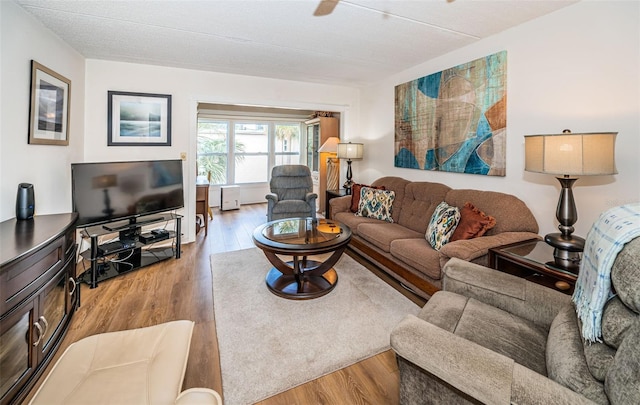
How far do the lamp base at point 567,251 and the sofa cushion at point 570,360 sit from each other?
2.27ft

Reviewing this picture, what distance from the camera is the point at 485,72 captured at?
2.83 m

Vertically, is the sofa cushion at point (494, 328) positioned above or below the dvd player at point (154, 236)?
below

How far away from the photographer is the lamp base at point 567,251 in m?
1.78

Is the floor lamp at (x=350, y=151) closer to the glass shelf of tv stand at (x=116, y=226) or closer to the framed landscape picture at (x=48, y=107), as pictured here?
the glass shelf of tv stand at (x=116, y=226)

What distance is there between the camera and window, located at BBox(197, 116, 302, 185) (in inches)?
267

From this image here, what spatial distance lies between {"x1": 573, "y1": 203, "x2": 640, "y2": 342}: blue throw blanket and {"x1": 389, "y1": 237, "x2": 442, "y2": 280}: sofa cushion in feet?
3.83

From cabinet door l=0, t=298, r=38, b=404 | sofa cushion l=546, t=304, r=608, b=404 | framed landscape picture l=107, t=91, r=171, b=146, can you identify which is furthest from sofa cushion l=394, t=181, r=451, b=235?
framed landscape picture l=107, t=91, r=171, b=146

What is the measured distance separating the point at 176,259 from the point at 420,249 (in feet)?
9.21

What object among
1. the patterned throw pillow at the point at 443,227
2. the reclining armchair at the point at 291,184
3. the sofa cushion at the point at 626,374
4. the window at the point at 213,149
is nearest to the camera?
the sofa cushion at the point at 626,374

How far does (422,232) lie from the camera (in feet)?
10.3

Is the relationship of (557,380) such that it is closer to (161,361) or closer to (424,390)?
(424,390)

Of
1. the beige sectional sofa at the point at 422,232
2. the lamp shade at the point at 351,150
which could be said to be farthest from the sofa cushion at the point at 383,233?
the lamp shade at the point at 351,150

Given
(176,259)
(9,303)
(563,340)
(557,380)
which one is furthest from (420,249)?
(176,259)

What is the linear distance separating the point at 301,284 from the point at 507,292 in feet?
5.45
